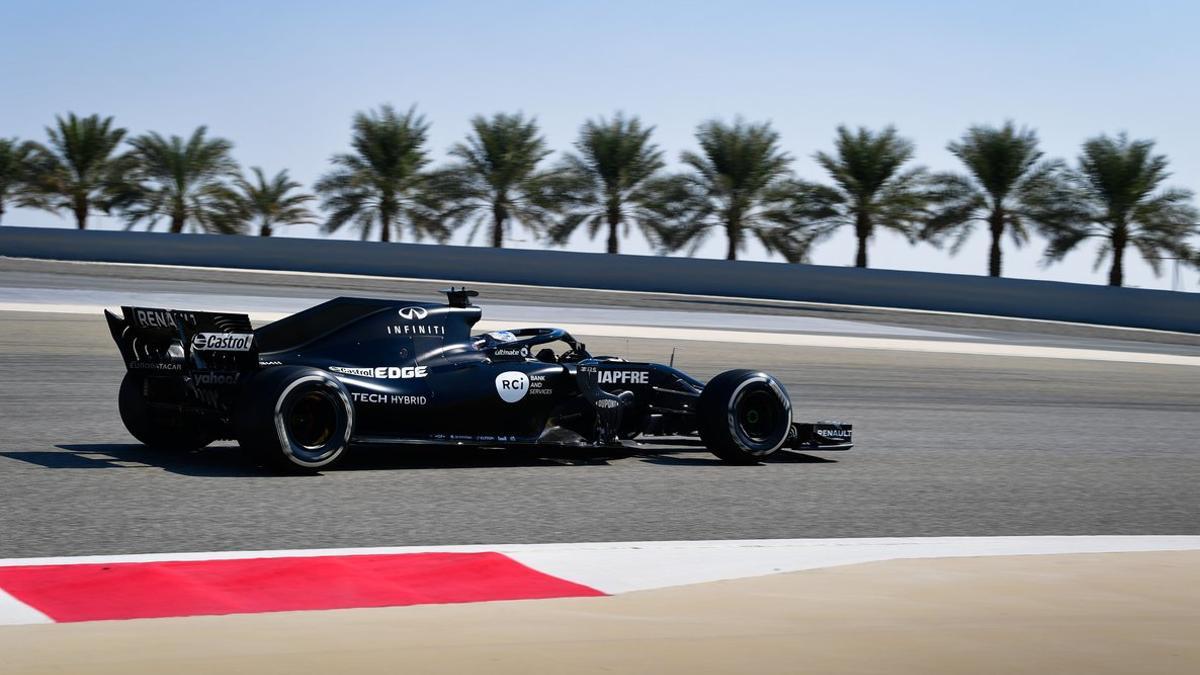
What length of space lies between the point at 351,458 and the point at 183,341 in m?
1.52

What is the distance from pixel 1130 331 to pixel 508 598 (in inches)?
1218

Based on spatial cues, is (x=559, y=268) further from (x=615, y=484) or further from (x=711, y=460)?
(x=615, y=484)

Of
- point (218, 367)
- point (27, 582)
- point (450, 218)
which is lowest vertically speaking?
point (27, 582)

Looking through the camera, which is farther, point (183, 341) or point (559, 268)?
point (559, 268)

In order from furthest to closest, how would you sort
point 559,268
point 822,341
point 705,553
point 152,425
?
point 559,268
point 822,341
point 152,425
point 705,553

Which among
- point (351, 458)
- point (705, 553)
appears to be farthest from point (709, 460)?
point (705, 553)

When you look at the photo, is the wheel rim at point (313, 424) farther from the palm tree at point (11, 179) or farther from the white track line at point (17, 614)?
the palm tree at point (11, 179)

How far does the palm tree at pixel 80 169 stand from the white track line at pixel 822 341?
23970mm

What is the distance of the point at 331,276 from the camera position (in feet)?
121

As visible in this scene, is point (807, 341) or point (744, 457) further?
point (807, 341)

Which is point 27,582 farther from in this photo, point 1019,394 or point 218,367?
point 1019,394

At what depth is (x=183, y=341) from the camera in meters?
9.07

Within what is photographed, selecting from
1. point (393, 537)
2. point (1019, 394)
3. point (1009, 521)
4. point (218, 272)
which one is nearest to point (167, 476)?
point (393, 537)

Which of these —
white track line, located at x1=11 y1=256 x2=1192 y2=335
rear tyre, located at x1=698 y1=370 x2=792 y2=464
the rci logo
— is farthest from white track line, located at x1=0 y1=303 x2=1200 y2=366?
the rci logo
